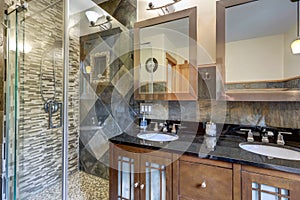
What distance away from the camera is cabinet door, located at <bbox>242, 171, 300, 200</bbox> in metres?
0.83

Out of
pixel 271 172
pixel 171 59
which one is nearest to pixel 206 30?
pixel 171 59

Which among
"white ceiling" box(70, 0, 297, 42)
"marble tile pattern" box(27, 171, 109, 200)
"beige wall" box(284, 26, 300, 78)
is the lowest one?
"marble tile pattern" box(27, 171, 109, 200)

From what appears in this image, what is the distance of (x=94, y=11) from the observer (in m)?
2.12

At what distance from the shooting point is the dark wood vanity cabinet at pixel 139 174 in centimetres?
117

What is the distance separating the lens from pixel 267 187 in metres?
0.89

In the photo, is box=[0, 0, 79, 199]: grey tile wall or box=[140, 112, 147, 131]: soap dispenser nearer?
box=[0, 0, 79, 199]: grey tile wall

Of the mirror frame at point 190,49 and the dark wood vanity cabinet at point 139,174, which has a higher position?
the mirror frame at point 190,49

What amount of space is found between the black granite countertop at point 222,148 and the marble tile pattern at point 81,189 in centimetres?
89

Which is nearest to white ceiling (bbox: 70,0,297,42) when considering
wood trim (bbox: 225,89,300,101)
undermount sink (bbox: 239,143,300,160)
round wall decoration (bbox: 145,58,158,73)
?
wood trim (bbox: 225,89,300,101)

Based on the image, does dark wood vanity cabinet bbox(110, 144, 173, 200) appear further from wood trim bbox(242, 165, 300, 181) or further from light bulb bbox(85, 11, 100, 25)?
light bulb bbox(85, 11, 100, 25)

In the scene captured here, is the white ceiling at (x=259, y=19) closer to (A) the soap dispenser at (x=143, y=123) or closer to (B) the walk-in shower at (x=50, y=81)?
(A) the soap dispenser at (x=143, y=123)

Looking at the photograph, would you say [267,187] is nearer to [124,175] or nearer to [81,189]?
[124,175]

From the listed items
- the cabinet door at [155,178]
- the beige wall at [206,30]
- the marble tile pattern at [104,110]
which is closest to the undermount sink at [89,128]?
the marble tile pattern at [104,110]

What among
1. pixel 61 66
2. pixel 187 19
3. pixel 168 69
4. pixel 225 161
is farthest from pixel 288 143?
pixel 61 66
